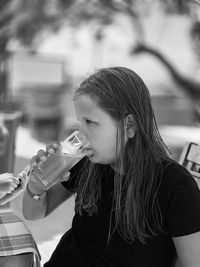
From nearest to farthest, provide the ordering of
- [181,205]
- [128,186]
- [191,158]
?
[181,205]
[128,186]
[191,158]

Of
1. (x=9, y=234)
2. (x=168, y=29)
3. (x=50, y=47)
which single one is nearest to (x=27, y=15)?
(x=50, y=47)

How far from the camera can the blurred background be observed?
10203 mm

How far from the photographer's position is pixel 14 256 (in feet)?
3.53

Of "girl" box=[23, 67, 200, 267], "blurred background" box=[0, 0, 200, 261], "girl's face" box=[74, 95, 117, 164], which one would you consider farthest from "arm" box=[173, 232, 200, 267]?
"blurred background" box=[0, 0, 200, 261]

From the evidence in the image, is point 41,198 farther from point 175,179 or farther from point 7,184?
point 175,179

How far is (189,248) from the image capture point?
971mm

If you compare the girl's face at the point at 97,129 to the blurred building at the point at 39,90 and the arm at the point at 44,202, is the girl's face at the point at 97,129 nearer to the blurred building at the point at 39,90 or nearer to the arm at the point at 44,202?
the arm at the point at 44,202

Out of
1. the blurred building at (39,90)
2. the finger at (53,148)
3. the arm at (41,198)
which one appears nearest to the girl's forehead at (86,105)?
the finger at (53,148)

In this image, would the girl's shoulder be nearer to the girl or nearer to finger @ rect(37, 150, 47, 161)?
the girl

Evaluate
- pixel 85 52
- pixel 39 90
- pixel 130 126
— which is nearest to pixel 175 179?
pixel 130 126

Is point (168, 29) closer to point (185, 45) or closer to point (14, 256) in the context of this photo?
point (185, 45)

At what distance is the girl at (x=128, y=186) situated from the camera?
1.00 meters

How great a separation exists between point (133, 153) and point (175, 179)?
13 cm

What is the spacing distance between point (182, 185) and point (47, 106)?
9332 millimetres
